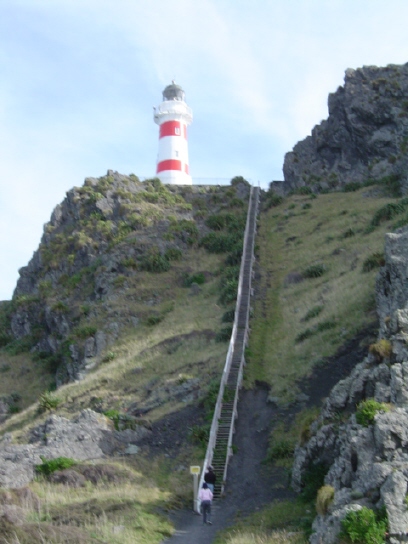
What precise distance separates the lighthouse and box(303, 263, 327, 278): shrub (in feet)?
90.0

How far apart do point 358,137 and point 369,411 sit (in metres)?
47.5

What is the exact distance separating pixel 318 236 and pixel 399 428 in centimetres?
3235

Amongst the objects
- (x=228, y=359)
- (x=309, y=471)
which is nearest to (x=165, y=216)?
(x=228, y=359)

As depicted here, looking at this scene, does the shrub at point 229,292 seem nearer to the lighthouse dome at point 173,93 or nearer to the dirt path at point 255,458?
the dirt path at point 255,458

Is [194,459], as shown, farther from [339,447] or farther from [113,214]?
[113,214]

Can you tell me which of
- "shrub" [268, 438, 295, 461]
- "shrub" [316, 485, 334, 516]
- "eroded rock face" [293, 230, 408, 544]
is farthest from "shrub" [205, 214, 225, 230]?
"shrub" [316, 485, 334, 516]

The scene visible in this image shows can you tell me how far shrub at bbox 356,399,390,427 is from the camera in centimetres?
1503

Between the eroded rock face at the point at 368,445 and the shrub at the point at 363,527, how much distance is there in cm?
19

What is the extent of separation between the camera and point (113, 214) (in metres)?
53.2

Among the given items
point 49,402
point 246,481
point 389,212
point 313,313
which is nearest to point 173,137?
point 389,212

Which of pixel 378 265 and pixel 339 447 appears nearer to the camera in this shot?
pixel 339 447

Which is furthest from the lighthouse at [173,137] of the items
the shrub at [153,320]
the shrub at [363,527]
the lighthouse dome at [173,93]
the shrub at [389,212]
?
the shrub at [363,527]

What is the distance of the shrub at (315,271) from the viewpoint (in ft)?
126

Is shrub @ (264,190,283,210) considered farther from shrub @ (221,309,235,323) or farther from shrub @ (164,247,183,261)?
shrub @ (221,309,235,323)
